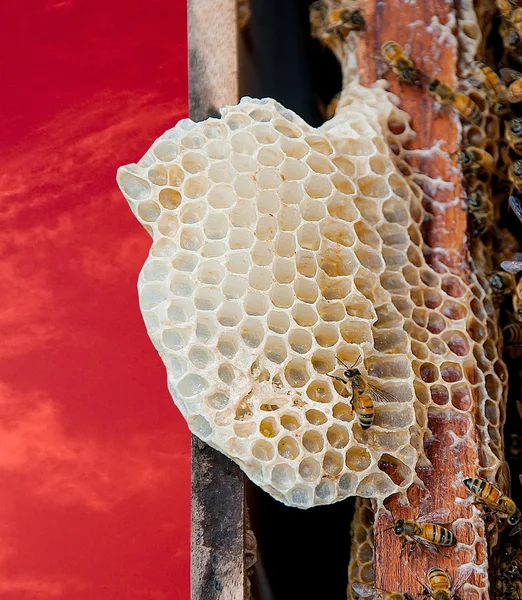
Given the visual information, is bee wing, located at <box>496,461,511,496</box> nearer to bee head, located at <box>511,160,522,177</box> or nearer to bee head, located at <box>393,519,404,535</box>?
bee head, located at <box>393,519,404,535</box>

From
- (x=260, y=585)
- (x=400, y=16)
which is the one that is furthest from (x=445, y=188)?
(x=260, y=585)

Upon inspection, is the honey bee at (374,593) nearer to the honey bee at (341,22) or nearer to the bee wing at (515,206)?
the bee wing at (515,206)

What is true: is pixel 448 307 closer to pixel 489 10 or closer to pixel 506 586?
pixel 506 586

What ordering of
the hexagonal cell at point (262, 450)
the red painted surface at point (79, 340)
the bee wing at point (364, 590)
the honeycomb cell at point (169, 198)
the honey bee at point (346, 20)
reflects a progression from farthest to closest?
the red painted surface at point (79, 340), the honey bee at point (346, 20), the bee wing at point (364, 590), the honeycomb cell at point (169, 198), the hexagonal cell at point (262, 450)

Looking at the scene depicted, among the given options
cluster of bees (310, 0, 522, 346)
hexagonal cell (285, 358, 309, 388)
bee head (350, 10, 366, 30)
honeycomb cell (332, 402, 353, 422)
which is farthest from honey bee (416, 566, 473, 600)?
bee head (350, 10, 366, 30)

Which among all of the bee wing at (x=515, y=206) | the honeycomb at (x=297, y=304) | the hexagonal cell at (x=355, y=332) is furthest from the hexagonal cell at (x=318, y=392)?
the bee wing at (x=515, y=206)

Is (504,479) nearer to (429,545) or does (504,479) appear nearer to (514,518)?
(514,518)
